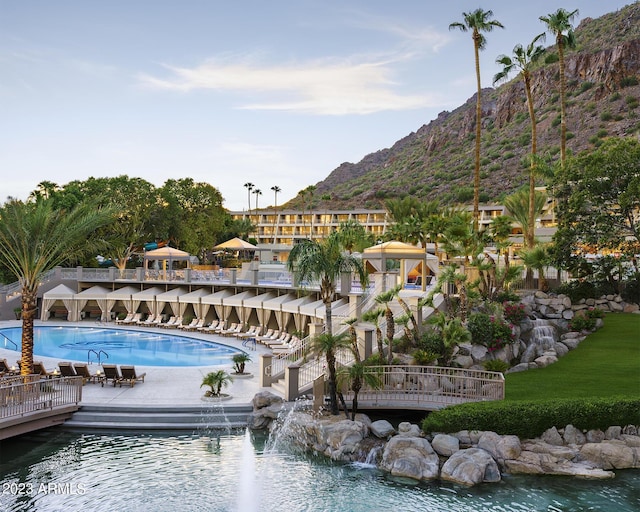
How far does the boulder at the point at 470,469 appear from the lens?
1375cm

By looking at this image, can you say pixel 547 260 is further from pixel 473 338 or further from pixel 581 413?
pixel 581 413

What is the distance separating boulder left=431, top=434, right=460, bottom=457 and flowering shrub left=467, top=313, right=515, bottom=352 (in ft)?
23.6

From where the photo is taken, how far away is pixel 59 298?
4050 centimetres

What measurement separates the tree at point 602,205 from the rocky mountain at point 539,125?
69.4 meters

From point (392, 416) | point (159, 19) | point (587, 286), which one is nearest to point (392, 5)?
point (159, 19)

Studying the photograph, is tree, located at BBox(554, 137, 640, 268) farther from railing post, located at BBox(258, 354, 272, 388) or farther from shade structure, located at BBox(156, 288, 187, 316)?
shade structure, located at BBox(156, 288, 187, 316)

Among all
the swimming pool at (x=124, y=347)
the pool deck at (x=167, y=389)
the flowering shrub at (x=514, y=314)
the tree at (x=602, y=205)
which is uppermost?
the tree at (x=602, y=205)

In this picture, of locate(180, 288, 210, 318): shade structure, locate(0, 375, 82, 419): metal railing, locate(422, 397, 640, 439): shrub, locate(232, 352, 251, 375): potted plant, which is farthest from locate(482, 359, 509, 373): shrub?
locate(180, 288, 210, 318): shade structure

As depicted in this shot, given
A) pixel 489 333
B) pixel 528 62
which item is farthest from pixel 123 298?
pixel 528 62

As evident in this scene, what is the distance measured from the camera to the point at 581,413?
15.6 m

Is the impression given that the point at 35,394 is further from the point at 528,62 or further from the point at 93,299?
the point at 528,62

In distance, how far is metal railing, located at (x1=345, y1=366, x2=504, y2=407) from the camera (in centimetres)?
1719

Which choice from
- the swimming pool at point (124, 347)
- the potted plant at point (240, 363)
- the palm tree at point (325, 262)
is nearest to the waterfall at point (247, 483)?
the palm tree at point (325, 262)

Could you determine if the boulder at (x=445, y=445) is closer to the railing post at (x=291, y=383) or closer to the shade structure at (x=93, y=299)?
the railing post at (x=291, y=383)
